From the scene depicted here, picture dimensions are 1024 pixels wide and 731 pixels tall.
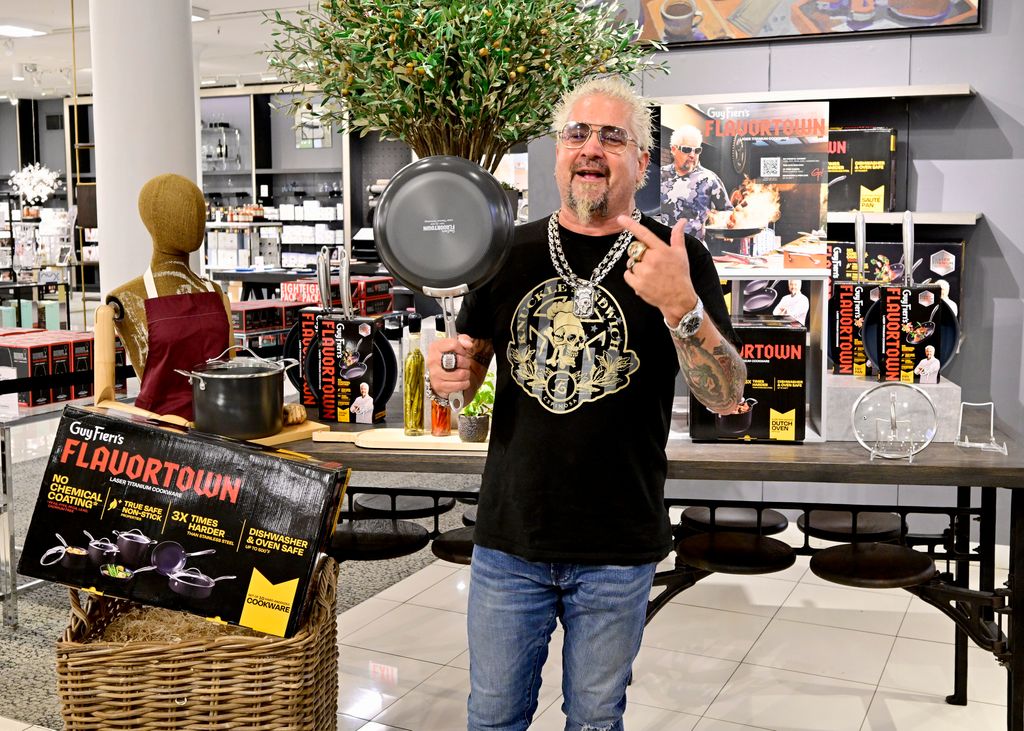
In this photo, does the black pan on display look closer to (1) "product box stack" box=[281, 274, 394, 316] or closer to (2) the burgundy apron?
(2) the burgundy apron

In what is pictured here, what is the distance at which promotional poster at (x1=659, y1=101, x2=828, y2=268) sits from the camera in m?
2.84

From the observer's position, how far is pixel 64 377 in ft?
12.9

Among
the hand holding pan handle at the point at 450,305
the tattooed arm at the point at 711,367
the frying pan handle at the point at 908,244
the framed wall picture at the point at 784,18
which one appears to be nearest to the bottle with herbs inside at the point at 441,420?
the hand holding pan handle at the point at 450,305

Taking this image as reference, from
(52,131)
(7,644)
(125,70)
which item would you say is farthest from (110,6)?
(52,131)

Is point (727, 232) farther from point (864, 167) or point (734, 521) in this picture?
point (864, 167)

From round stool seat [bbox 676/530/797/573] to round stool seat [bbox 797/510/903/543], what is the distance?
18 centimetres

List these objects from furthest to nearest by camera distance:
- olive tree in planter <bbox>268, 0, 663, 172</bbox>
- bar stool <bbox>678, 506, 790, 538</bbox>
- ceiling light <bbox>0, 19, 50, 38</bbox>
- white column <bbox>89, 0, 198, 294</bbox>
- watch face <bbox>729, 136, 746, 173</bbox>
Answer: ceiling light <bbox>0, 19, 50, 38</bbox>, white column <bbox>89, 0, 198, 294</bbox>, bar stool <bbox>678, 506, 790, 538</bbox>, watch face <bbox>729, 136, 746, 173</bbox>, olive tree in planter <bbox>268, 0, 663, 172</bbox>

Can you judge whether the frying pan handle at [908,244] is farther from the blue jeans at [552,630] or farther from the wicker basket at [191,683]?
the wicker basket at [191,683]

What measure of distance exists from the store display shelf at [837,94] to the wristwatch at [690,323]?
2.75 m

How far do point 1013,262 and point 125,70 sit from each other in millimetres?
3866

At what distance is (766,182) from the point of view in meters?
2.89

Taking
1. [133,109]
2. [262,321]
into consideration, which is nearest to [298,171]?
[262,321]

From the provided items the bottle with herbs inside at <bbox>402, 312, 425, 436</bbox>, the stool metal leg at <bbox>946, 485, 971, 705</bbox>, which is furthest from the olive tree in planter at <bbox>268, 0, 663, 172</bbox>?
the stool metal leg at <bbox>946, 485, 971, 705</bbox>

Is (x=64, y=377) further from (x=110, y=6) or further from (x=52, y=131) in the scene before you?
(x=52, y=131)
